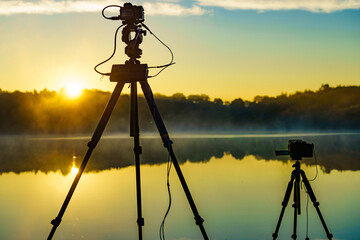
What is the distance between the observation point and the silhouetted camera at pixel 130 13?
396 cm

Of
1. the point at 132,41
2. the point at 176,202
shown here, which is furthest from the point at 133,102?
the point at 176,202

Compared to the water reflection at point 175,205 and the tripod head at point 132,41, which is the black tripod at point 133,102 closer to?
the tripod head at point 132,41

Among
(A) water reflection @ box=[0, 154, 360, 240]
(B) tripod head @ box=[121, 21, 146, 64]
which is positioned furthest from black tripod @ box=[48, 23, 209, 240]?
(A) water reflection @ box=[0, 154, 360, 240]

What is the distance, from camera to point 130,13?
156 inches

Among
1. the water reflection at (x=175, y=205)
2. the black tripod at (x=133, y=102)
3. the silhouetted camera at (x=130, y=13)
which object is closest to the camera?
the black tripod at (x=133, y=102)

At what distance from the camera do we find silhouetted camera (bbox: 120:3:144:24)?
3.96 m

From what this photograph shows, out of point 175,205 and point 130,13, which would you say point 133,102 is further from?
point 175,205

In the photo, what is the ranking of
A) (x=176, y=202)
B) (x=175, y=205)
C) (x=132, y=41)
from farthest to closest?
1. (x=176, y=202)
2. (x=175, y=205)
3. (x=132, y=41)

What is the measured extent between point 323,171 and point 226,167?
2826mm

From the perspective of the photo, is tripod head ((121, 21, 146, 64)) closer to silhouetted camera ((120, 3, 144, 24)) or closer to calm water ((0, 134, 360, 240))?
silhouetted camera ((120, 3, 144, 24))

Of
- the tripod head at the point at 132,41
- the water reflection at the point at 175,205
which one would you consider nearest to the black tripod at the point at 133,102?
the tripod head at the point at 132,41

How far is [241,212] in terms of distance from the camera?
697 cm

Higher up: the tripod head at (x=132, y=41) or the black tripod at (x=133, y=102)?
the tripod head at (x=132, y=41)

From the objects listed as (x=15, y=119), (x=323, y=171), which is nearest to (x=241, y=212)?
(x=323, y=171)
